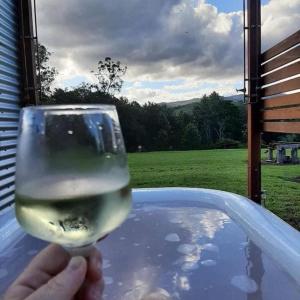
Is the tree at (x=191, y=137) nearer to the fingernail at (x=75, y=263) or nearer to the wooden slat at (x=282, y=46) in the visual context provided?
the wooden slat at (x=282, y=46)

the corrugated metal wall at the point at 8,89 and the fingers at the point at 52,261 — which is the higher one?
the corrugated metal wall at the point at 8,89

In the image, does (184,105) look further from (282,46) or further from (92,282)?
(92,282)

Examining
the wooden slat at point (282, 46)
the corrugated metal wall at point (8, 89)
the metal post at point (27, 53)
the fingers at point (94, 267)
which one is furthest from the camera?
the metal post at point (27, 53)

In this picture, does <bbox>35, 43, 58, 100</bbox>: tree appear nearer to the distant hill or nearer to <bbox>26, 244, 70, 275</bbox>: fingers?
the distant hill

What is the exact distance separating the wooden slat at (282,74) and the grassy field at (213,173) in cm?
158

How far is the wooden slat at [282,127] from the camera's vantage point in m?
2.78

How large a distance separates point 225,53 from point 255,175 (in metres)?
2.20

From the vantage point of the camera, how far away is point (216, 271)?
2.05 meters

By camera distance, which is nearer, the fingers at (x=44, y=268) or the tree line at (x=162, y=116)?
the fingers at (x=44, y=268)

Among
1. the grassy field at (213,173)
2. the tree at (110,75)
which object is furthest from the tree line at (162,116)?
the grassy field at (213,173)

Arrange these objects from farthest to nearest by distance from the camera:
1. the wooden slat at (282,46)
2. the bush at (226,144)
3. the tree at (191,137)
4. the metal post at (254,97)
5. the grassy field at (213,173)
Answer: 1. the tree at (191,137)
2. the bush at (226,144)
3. the grassy field at (213,173)
4. the metal post at (254,97)
5. the wooden slat at (282,46)

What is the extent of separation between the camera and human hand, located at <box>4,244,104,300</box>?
495mm

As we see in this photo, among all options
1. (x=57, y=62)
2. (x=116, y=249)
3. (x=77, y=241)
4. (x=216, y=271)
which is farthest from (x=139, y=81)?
(x=77, y=241)

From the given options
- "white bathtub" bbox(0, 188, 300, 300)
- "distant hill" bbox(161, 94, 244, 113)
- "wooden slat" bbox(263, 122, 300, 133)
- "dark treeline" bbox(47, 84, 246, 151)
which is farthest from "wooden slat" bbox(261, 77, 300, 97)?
"distant hill" bbox(161, 94, 244, 113)
